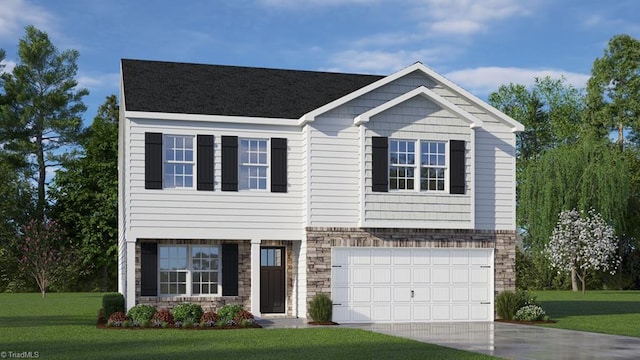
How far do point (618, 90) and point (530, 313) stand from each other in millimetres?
37050

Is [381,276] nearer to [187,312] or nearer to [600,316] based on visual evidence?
[187,312]

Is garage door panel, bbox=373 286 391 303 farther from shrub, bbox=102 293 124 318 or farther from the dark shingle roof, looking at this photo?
shrub, bbox=102 293 124 318

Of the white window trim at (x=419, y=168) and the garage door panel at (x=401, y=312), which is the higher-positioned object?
the white window trim at (x=419, y=168)

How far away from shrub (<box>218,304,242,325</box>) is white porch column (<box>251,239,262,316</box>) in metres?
1.45

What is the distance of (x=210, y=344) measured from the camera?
18.6m

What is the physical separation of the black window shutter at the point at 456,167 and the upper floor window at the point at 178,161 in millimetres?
7516

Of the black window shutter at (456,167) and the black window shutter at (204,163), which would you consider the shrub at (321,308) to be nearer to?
the black window shutter at (204,163)

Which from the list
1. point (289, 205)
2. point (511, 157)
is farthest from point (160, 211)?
point (511, 157)

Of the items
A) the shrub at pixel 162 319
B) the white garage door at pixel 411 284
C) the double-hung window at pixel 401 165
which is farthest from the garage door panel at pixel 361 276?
the shrub at pixel 162 319

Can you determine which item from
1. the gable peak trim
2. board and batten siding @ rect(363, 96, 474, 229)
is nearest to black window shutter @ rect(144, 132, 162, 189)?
the gable peak trim

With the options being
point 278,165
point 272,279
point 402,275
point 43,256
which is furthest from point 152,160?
point 43,256

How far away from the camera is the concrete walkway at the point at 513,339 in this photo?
678 inches

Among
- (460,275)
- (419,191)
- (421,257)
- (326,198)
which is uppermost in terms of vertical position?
(419,191)

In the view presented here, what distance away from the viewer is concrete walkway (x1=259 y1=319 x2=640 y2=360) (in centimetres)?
1723
